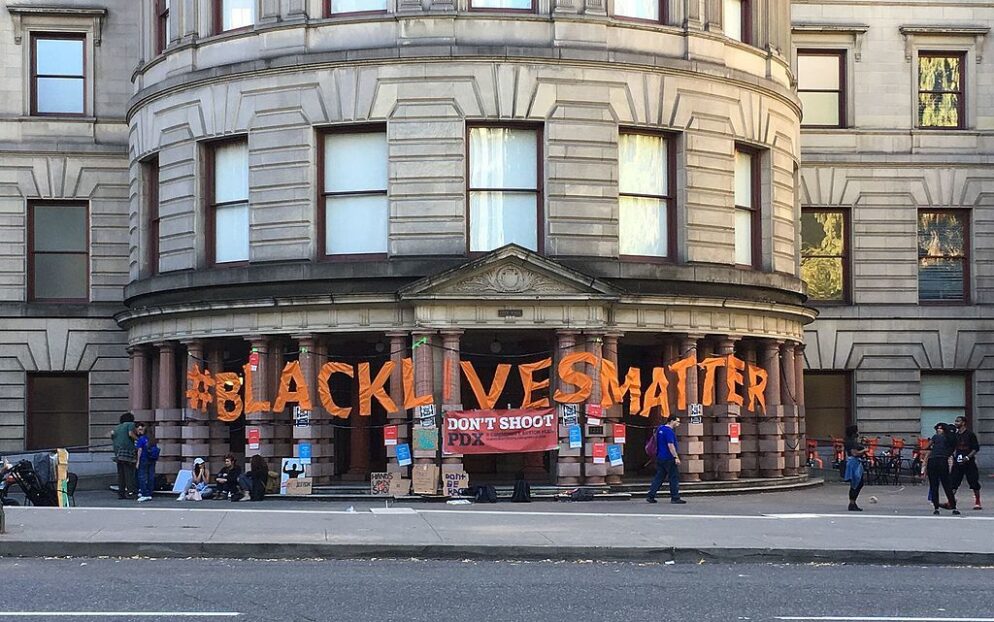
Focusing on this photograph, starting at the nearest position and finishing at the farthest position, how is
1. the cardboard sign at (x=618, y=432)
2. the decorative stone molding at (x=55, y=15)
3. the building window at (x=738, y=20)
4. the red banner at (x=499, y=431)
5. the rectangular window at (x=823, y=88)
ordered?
the red banner at (x=499, y=431) → the cardboard sign at (x=618, y=432) → the building window at (x=738, y=20) → the decorative stone molding at (x=55, y=15) → the rectangular window at (x=823, y=88)

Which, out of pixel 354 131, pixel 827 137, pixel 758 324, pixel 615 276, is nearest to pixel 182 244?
pixel 354 131

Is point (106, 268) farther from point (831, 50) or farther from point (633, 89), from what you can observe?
point (831, 50)

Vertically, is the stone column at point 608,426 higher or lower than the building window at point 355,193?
lower

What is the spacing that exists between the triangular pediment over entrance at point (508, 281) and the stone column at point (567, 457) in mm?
875

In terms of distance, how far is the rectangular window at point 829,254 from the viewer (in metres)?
41.5

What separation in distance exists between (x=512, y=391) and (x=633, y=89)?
287 inches

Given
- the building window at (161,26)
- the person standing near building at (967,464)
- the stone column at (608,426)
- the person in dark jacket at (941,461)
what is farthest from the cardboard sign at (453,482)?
the building window at (161,26)

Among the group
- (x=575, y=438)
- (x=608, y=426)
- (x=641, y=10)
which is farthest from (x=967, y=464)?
(x=641, y=10)

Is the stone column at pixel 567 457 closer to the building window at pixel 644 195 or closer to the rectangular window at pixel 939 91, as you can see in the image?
the building window at pixel 644 195

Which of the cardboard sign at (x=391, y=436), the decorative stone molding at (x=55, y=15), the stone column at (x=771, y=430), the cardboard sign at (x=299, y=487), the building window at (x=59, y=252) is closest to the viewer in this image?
the cardboard sign at (x=391, y=436)

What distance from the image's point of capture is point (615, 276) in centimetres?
3039

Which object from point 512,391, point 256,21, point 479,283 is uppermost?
point 256,21

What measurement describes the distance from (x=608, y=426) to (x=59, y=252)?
17.7 meters

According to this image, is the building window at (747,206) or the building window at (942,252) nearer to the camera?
the building window at (747,206)
